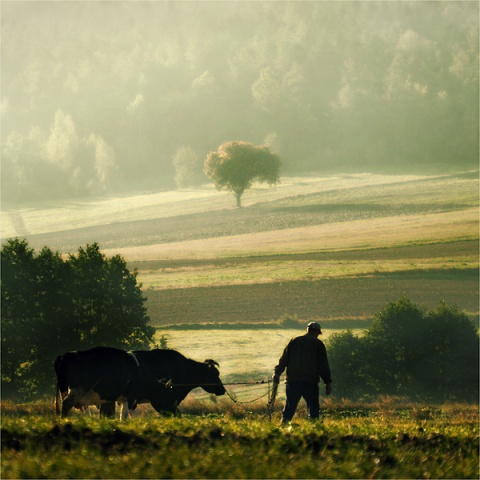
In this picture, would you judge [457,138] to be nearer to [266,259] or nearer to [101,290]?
[266,259]

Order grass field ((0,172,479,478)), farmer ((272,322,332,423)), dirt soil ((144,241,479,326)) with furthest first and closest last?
dirt soil ((144,241,479,326)) → farmer ((272,322,332,423)) → grass field ((0,172,479,478))

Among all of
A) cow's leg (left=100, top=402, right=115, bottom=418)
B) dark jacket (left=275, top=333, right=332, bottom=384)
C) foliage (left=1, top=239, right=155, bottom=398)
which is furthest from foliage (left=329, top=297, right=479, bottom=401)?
dark jacket (left=275, top=333, right=332, bottom=384)

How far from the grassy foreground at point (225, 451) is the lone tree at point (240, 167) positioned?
38834 millimetres

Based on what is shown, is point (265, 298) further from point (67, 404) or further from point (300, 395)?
point (67, 404)

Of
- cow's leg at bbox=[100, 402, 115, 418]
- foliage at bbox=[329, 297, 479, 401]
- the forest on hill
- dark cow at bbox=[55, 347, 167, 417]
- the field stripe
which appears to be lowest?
foliage at bbox=[329, 297, 479, 401]

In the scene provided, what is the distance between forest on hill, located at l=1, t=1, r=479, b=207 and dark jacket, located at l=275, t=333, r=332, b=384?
3544 centimetres

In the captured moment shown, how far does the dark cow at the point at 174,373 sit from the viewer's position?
15.1 metres

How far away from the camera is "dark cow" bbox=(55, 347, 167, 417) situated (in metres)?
13.4

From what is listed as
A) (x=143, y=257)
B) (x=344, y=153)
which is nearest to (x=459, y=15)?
(x=344, y=153)

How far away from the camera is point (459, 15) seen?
6931 cm

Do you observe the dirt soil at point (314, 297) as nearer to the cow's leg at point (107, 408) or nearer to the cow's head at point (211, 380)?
the cow's head at point (211, 380)

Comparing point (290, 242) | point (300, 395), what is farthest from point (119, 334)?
point (290, 242)

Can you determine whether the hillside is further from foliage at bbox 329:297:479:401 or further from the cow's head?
the cow's head

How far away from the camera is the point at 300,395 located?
13289 mm
